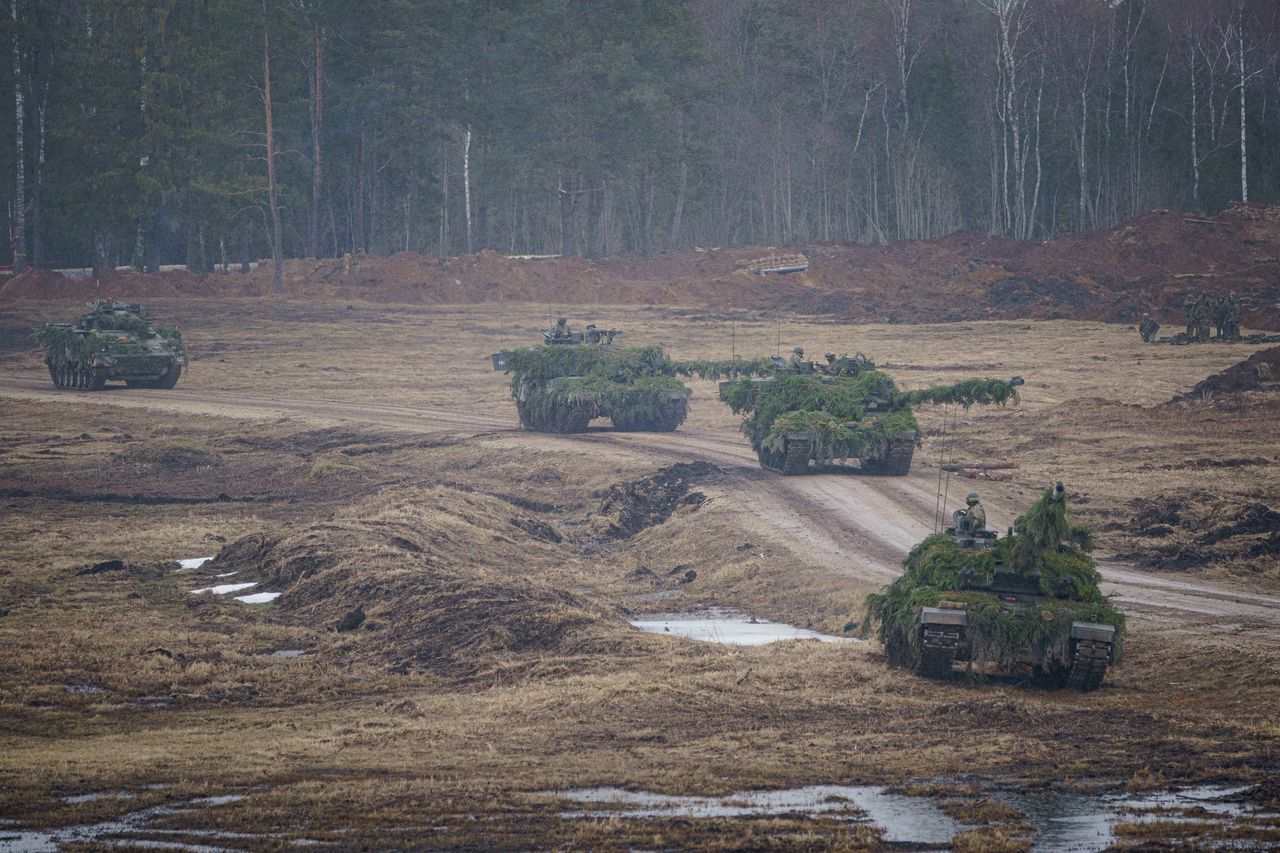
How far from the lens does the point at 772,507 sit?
27.0 m

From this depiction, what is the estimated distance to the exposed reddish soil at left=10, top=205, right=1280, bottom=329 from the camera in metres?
61.9

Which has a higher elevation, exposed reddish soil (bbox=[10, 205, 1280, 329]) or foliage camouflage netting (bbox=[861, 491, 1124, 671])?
exposed reddish soil (bbox=[10, 205, 1280, 329])

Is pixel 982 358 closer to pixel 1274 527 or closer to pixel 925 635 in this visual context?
pixel 1274 527

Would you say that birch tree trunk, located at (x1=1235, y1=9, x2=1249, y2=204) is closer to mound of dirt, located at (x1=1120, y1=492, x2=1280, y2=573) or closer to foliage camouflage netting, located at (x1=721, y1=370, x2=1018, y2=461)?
foliage camouflage netting, located at (x1=721, y1=370, x2=1018, y2=461)

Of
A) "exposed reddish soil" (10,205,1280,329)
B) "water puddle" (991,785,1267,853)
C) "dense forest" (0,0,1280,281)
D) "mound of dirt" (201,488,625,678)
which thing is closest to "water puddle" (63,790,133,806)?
"mound of dirt" (201,488,625,678)

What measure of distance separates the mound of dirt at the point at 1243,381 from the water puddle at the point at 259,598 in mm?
26248

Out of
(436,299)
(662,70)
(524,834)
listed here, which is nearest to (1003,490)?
(524,834)

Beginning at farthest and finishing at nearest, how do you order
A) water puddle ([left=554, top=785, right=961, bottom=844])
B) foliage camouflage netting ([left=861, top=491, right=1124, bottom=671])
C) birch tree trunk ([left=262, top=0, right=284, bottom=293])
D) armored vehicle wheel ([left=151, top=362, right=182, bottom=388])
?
birch tree trunk ([left=262, top=0, right=284, bottom=293]) < armored vehicle wheel ([left=151, top=362, right=182, bottom=388]) < foliage camouflage netting ([left=861, top=491, right=1124, bottom=671]) < water puddle ([left=554, top=785, right=961, bottom=844])

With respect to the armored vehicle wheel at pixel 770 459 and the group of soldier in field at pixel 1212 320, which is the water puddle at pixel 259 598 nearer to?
the armored vehicle wheel at pixel 770 459

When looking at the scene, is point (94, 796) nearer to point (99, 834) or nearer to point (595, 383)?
point (99, 834)

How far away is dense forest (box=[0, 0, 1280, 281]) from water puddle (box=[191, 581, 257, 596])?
155ft

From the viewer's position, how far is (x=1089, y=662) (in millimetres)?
14914

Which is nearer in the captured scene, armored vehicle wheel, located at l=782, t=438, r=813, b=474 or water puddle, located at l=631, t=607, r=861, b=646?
water puddle, located at l=631, t=607, r=861, b=646

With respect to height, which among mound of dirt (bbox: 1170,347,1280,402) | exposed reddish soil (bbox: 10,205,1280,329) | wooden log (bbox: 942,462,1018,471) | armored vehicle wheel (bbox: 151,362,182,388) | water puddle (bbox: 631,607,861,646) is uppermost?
exposed reddish soil (bbox: 10,205,1280,329)
